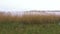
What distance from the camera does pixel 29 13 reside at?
1.64 feet

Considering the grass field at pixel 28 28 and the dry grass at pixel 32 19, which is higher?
the dry grass at pixel 32 19

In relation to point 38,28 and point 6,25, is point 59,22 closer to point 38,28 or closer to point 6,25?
point 38,28

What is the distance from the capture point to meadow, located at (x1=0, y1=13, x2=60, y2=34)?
440 millimetres

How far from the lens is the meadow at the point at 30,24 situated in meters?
0.44

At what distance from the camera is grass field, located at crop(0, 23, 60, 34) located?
0.44 metres

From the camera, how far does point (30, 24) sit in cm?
46

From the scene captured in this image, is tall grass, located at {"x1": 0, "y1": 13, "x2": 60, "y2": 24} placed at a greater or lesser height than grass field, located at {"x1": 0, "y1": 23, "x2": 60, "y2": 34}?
greater

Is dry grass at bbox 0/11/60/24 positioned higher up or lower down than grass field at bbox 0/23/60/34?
higher up

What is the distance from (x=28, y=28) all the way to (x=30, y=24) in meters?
0.02

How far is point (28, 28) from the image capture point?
44cm

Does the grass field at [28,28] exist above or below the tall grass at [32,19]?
below
